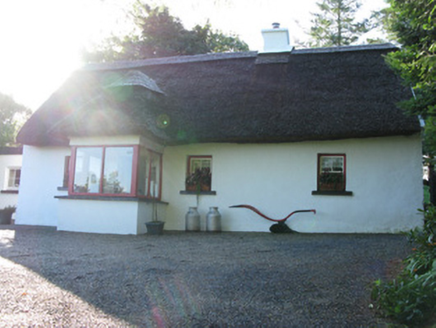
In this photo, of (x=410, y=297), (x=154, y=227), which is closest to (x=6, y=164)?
(x=154, y=227)

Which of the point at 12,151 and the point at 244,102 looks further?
the point at 12,151

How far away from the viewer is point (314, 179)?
9.59 m

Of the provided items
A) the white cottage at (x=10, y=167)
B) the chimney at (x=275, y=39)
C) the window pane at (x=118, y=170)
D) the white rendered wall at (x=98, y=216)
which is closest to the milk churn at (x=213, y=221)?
the white rendered wall at (x=98, y=216)

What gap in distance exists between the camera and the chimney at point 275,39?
485 inches

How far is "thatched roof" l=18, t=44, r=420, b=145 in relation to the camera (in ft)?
30.3

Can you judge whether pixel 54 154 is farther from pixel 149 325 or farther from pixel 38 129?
pixel 149 325

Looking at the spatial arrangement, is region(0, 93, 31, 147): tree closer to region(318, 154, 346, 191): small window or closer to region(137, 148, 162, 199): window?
region(137, 148, 162, 199): window

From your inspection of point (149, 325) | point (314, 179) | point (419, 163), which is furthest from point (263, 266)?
point (419, 163)

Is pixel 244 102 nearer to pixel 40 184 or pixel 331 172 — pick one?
pixel 331 172

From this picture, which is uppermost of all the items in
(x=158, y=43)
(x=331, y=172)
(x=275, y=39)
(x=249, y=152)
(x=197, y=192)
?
(x=158, y=43)

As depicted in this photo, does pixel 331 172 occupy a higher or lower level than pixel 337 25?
lower

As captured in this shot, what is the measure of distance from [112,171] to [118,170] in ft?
0.52

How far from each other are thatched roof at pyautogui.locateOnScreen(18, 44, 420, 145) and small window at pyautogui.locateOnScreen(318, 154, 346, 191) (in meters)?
0.66

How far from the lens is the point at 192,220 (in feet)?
32.2
